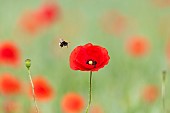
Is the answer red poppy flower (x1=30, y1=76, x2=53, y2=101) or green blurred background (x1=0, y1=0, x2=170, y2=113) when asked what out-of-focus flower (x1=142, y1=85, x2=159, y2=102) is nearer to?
green blurred background (x1=0, y1=0, x2=170, y2=113)

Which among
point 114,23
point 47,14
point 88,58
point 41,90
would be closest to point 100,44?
point 114,23

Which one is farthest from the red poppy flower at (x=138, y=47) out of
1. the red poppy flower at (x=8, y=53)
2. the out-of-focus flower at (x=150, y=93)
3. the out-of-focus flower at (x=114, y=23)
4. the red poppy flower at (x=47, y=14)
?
the out-of-focus flower at (x=114, y=23)

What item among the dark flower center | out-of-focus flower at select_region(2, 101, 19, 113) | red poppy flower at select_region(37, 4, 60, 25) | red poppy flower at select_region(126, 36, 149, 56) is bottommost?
out-of-focus flower at select_region(2, 101, 19, 113)

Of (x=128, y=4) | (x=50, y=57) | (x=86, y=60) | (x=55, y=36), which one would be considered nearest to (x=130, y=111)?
(x=86, y=60)

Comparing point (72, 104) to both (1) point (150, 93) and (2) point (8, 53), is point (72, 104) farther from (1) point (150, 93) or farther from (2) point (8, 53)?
(1) point (150, 93)

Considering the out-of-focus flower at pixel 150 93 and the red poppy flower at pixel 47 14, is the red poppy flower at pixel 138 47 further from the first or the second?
the out-of-focus flower at pixel 150 93

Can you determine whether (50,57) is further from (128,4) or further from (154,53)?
(128,4)

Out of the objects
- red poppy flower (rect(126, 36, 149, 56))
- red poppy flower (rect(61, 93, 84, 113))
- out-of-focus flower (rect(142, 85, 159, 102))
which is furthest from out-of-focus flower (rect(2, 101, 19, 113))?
red poppy flower (rect(126, 36, 149, 56))

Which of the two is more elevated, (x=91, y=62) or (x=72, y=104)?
(x=91, y=62)
